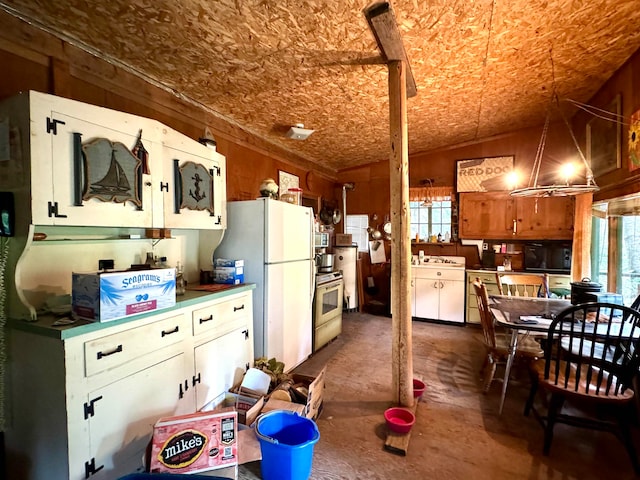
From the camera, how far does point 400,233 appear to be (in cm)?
225

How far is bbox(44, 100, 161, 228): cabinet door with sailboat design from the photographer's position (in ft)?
4.83

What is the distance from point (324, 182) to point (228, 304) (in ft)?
11.8

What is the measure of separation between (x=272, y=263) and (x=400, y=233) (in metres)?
1.13

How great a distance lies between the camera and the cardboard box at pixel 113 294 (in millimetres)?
1431

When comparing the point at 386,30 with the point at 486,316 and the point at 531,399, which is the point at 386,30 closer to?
the point at 486,316

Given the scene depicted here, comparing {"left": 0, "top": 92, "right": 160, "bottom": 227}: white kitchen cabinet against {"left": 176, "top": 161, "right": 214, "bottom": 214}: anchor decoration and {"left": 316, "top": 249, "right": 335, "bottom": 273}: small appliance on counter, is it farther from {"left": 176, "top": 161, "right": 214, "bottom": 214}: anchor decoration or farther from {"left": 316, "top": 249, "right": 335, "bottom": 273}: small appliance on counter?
{"left": 316, "top": 249, "right": 335, "bottom": 273}: small appliance on counter

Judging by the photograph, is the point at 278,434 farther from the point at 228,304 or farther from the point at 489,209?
the point at 489,209

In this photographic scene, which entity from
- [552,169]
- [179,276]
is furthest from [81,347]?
[552,169]

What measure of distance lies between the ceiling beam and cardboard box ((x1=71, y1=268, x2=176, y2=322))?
2.01 meters

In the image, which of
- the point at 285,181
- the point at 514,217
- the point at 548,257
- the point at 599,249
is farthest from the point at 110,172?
the point at 548,257

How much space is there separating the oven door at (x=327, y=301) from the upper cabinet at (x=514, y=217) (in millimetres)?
2390

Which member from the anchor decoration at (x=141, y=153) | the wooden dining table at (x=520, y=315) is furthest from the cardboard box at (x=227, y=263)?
the wooden dining table at (x=520, y=315)

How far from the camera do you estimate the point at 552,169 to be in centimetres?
450

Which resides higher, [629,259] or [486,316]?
[629,259]
